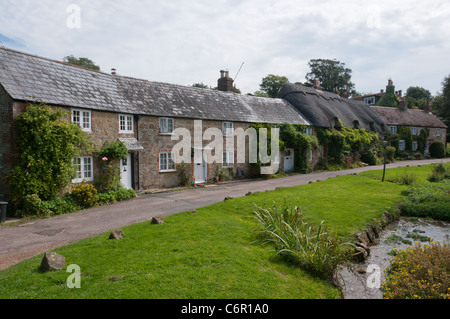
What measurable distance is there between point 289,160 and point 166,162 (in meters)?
13.4

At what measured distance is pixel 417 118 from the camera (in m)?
44.7

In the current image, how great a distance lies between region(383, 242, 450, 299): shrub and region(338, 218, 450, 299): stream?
349 mm

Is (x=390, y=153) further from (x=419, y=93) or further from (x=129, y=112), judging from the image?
(x=419, y=93)

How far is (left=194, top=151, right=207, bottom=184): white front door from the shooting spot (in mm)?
20547

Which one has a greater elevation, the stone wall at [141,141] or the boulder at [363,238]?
the stone wall at [141,141]

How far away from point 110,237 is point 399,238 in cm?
1019

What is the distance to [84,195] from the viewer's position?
13.7 metres

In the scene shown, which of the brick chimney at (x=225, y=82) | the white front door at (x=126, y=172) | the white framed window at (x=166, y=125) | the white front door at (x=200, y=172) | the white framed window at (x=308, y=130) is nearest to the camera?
the white front door at (x=126, y=172)

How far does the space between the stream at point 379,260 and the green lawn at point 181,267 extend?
2.76 ft

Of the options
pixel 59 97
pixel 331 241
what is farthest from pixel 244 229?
pixel 59 97

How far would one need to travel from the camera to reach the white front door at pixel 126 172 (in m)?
16.5

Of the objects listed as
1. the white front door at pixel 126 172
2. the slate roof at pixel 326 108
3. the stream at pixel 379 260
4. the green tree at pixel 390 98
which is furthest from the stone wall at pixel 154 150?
the green tree at pixel 390 98

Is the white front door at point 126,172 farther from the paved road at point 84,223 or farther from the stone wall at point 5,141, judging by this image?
the stone wall at point 5,141

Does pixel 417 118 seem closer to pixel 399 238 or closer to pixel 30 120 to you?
pixel 399 238
